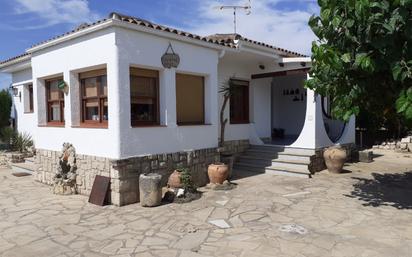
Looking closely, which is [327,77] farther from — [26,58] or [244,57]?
[26,58]

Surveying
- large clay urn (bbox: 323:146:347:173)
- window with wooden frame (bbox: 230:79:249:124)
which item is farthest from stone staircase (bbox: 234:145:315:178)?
window with wooden frame (bbox: 230:79:249:124)

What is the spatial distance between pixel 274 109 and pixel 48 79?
10115 millimetres

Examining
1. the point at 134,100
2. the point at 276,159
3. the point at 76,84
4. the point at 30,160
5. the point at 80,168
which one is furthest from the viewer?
the point at 30,160

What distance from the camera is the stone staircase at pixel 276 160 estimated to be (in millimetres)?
11352

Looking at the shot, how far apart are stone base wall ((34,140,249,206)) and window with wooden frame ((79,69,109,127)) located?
1.02 m

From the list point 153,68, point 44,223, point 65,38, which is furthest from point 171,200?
point 65,38

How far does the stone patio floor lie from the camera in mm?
5562

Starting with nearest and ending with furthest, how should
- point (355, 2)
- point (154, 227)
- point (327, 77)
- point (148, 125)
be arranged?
point (355, 2) < point (154, 227) < point (327, 77) < point (148, 125)

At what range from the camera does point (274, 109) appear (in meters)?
16.8

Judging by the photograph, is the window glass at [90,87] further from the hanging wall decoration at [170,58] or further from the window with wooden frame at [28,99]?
the window with wooden frame at [28,99]

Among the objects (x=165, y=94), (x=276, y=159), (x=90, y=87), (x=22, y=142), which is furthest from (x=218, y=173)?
(x=22, y=142)

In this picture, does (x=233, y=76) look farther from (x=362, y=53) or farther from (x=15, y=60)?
(x=15, y=60)

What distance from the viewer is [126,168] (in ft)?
26.8

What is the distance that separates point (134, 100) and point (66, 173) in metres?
2.99
